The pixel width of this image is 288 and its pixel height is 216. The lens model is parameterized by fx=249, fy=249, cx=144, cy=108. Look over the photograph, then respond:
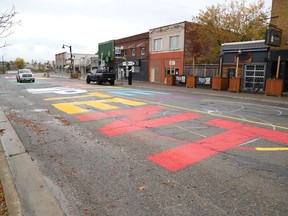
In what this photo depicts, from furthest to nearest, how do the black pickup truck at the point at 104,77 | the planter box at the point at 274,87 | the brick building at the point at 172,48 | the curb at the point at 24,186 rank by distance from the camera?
the brick building at the point at 172,48, the black pickup truck at the point at 104,77, the planter box at the point at 274,87, the curb at the point at 24,186

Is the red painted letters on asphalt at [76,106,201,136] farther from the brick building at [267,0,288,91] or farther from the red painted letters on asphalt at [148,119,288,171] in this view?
the brick building at [267,0,288,91]

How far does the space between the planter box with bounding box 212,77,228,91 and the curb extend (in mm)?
19761

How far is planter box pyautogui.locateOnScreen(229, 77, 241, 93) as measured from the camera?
21.3 m

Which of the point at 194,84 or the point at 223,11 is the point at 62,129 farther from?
the point at 223,11

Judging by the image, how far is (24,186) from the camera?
13.4 ft

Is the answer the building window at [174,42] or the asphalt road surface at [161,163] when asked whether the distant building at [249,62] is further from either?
the asphalt road surface at [161,163]

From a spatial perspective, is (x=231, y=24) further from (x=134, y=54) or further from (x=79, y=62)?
(x=79, y=62)

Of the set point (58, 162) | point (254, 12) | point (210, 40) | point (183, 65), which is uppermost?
point (254, 12)

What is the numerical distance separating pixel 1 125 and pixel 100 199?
6.17 m

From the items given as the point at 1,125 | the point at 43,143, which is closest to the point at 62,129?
the point at 43,143

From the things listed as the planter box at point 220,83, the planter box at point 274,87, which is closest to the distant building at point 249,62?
the planter box at point 220,83

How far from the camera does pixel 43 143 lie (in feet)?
21.2

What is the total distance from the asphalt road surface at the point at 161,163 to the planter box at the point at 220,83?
1404 cm

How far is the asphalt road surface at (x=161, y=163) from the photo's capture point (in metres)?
3.59
